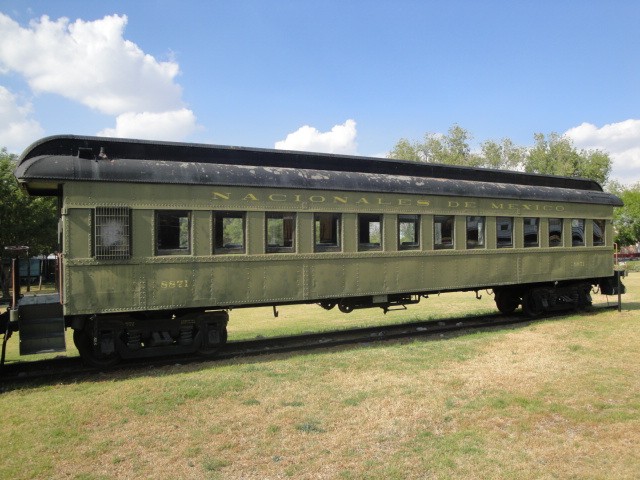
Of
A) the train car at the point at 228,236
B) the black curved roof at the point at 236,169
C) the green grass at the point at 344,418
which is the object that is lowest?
the green grass at the point at 344,418

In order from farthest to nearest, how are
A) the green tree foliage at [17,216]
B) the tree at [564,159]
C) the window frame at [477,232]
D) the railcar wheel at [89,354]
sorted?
the tree at [564,159] → the green tree foliage at [17,216] → the window frame at [477,232] → the railcar wheel at [89,354]

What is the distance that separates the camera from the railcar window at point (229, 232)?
8.98m

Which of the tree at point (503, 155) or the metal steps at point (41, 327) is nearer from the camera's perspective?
the metal steps at point (41, 327)

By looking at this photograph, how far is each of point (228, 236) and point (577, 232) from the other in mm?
10639

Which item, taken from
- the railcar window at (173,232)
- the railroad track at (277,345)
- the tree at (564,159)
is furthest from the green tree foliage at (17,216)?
the tree at (564,159)

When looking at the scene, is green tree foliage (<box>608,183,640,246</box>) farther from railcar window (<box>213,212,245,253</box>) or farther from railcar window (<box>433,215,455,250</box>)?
railcar window (<box>213,212,245,253</box>)

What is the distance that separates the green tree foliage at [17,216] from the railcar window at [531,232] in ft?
86.0

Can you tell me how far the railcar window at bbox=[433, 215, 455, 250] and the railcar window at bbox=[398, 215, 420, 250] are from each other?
19.8 inches

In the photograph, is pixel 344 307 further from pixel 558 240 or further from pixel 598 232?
pixel 598 232

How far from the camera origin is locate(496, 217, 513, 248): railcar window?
12655mm

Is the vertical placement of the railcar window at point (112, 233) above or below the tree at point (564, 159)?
below

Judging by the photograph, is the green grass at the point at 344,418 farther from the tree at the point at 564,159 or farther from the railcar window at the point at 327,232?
the tree at the point at 564,159

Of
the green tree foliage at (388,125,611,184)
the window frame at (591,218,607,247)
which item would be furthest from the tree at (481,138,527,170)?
the window frame at (591,218,607,247)

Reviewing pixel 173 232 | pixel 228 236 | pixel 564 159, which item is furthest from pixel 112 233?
pixel 564 159
